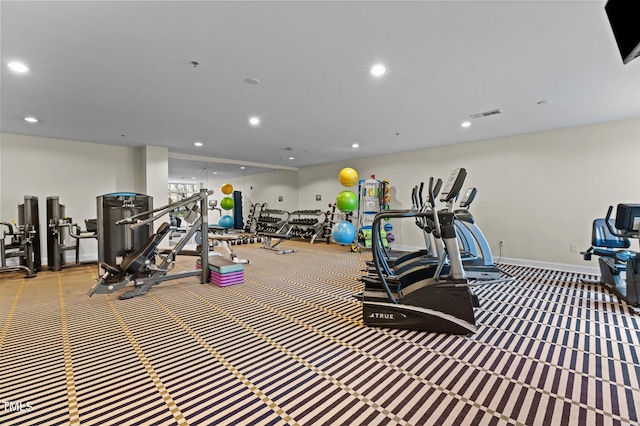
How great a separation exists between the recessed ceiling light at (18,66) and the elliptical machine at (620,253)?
6.58 m

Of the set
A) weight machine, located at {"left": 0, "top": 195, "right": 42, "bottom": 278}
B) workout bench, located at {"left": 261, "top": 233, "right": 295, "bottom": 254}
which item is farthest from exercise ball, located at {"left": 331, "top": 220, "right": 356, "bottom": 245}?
weight machine, located at {"left": 0, "top": 195, "right": 42, "bottom": 278}

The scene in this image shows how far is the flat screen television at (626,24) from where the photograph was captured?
4.93 ft

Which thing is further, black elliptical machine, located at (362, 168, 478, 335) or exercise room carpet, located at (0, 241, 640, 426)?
black elliptical machine, located at (362, 168, 478, 335)

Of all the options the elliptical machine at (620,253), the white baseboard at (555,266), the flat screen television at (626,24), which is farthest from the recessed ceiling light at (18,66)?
the white baseboard at (555,266)

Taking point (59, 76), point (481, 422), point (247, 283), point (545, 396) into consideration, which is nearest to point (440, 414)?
point (481, 422)

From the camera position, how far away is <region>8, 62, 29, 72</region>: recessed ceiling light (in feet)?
9.51

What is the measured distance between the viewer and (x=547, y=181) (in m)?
5.60

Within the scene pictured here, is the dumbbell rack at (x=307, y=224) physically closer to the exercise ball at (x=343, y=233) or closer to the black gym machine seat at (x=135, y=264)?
the exercise ball at (x=343, y=233)

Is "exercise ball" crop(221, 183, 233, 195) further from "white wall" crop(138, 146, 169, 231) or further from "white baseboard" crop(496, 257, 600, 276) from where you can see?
"white baseboard" crop(496, 257, 600, 276)

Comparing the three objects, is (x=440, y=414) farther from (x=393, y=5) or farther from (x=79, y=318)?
(x=79, y=318)

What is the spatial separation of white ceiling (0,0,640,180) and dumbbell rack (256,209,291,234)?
16.3 feet

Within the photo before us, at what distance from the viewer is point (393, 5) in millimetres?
2086

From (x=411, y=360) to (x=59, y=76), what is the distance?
14.8 feet

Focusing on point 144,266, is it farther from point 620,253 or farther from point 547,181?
point 547,181
